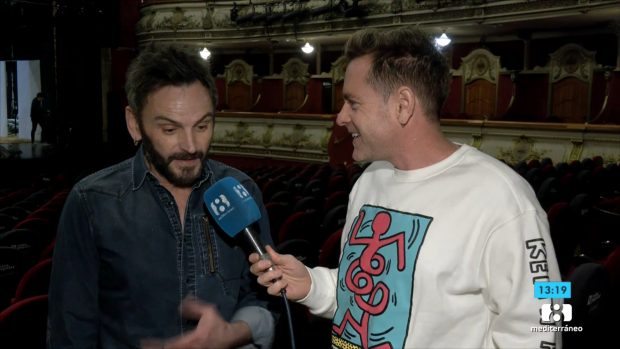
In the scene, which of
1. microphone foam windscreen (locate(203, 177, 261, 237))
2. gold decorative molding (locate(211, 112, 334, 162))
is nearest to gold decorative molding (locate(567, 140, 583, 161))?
gold decorative molding (locate(211, 112, 334, 162))

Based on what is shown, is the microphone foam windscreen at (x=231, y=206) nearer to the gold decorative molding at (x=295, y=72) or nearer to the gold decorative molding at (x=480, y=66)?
the gold decorative molding at (x=480, y=66)

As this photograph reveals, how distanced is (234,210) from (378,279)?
463 millimetres

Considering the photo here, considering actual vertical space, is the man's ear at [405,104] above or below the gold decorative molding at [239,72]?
below

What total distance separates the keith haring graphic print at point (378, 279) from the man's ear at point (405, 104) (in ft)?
0.92

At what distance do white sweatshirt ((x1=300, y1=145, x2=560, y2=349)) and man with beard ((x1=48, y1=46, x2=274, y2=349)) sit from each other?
1.18 feet

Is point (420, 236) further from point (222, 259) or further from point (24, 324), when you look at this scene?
point (24, 324)

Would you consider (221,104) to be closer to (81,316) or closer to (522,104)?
(522,104)

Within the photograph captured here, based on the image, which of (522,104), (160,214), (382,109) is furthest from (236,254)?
(522,104)

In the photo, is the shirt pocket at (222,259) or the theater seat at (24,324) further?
the theater seat at (24,324)

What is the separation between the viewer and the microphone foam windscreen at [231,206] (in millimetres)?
1519

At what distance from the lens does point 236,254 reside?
1708mm

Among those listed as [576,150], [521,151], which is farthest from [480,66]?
[576,150]

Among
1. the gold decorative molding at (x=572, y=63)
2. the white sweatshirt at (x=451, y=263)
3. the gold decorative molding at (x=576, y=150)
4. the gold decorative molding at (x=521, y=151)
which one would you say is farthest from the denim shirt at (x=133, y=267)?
the gold decorative molding at (x=572, y=63)

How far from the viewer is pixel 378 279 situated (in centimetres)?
153
